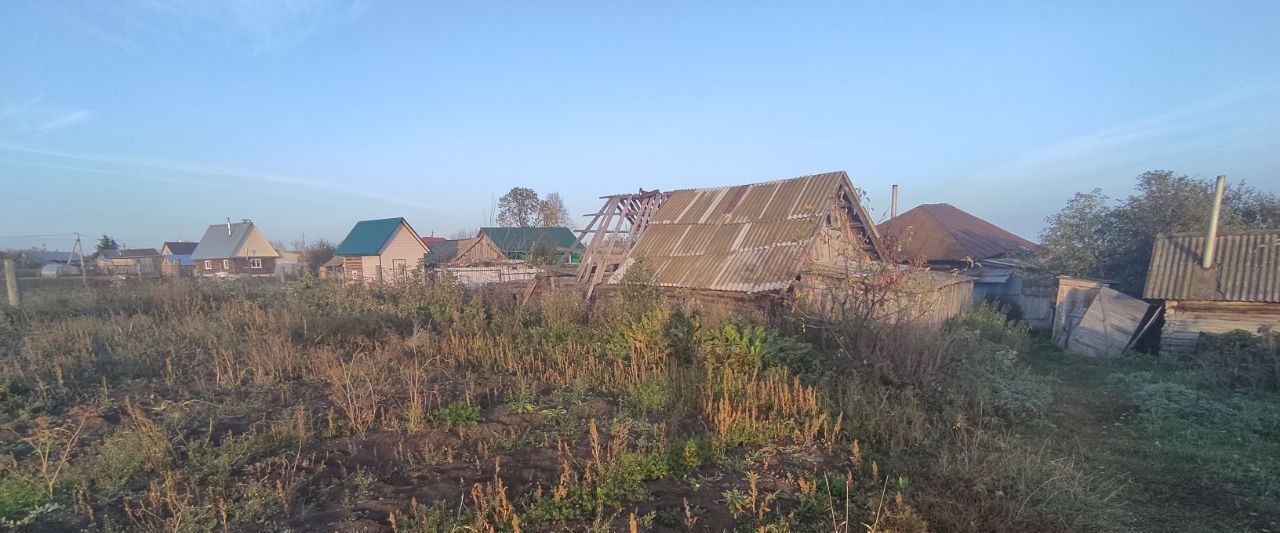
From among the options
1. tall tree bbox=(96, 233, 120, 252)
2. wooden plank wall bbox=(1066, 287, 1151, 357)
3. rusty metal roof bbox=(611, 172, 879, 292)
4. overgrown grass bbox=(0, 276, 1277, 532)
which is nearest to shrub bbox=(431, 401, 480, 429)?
overgrown grass bbox=(0, 276, 1277, 532)

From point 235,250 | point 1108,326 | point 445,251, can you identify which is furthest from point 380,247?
point 1108,326

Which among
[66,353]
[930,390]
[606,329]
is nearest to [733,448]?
[930,390]

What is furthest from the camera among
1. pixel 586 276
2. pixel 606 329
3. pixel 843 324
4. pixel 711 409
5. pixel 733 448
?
pixel 586 276

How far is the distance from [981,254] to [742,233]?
13.7 metres

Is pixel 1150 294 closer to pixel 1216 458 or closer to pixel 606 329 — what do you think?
pixel 1216 458

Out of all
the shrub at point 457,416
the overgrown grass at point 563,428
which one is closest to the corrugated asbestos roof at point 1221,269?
the overgrown grass at point 563,428

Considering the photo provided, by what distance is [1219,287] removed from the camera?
10.4 m

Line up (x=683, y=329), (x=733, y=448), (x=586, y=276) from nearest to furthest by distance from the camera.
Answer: (x=733, y=448) < (x=683, y=329) < (x=586, y=276)

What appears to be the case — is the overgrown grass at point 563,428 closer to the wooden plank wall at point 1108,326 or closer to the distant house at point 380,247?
the wooden plank wall at point 1108,326

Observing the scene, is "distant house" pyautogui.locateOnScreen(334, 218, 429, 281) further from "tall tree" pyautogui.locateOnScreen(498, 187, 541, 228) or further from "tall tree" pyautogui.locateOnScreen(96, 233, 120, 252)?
"tall tree" pyautogui.locateOnScreen(96, 233, 120, 252)

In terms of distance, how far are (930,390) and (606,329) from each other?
428 centimetres

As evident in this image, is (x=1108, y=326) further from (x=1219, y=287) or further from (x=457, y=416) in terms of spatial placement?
(x=457, y=416)

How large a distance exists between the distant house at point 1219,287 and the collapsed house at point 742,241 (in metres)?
3.89

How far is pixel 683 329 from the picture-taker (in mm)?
6941
